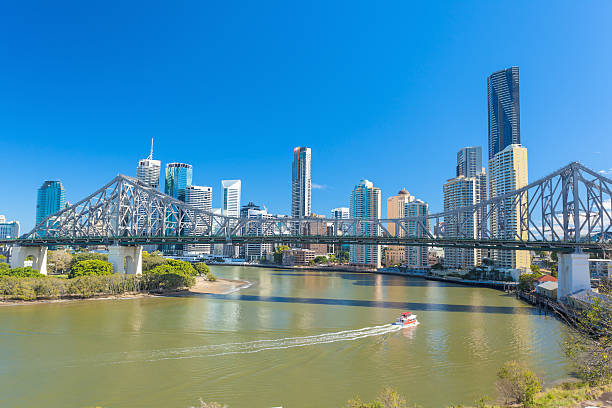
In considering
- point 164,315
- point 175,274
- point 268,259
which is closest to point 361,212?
point 268,259

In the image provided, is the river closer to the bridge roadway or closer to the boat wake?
the boat wake

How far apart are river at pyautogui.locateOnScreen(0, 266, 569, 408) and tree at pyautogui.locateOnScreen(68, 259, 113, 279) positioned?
24.5 feet

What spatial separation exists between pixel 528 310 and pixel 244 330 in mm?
26261

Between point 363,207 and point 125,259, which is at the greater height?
point 363,207

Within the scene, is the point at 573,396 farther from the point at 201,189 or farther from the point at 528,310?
the point at 201,189

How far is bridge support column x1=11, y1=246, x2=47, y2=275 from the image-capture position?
47566 mm

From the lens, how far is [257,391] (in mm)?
13742

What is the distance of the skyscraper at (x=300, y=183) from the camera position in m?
177

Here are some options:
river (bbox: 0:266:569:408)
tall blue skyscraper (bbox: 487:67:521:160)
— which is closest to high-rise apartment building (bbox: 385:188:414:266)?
tall blue skyscraper (bbox: 487:67:521:160)

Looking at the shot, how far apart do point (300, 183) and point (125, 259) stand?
5301 inches

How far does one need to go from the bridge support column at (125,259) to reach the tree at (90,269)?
9.68 feet

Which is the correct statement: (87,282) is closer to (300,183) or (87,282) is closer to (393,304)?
(393,304)

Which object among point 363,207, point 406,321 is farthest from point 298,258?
point 406,321

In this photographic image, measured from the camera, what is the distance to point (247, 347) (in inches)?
746
